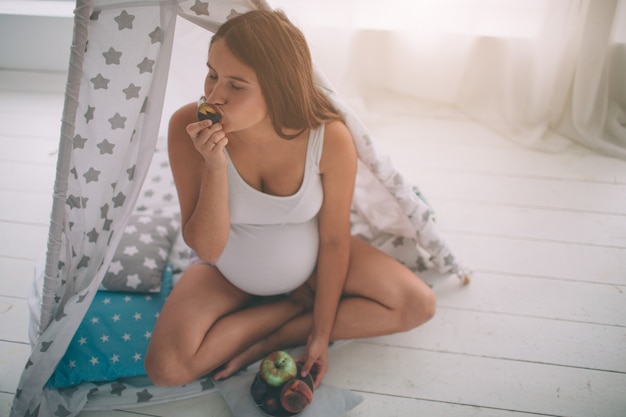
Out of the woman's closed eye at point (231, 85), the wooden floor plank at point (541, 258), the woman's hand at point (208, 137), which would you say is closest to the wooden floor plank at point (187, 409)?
the woman's hand at point (208, 137)

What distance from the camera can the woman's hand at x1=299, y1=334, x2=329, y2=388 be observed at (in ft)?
3.88

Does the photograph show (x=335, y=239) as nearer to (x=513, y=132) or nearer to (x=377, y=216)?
(x=377, y=216)

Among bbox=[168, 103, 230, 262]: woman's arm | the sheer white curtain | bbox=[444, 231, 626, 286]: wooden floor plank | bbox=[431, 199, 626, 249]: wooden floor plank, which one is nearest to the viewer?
bbox=[168, 103, 230, 262]: woman's arm

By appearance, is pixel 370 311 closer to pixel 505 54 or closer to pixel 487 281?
pixel 487 281

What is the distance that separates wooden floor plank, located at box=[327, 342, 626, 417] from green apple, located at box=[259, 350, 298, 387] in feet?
0.53

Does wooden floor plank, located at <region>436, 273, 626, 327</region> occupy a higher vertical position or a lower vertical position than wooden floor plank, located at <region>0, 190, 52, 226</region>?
higher

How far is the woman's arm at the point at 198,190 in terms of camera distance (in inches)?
41.1

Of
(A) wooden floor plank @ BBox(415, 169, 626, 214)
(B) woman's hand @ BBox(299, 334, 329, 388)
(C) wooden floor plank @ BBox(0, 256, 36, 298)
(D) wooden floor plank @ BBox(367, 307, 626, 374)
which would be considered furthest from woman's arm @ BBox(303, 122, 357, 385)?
(C) wooden floor plank @ BBox(0, 256, 36, 298)

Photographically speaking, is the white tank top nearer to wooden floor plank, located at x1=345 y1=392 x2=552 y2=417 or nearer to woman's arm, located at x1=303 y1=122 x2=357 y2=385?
woman's arm, located at x1=303 y1=122 x2=357 y2=385

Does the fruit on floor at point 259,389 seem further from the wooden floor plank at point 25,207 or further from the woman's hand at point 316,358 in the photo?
the wooden floor plank at point 25,207

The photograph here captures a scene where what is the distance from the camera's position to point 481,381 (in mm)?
1246

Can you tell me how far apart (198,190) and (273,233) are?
0.66 ft

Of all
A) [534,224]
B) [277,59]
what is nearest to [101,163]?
[277,59]

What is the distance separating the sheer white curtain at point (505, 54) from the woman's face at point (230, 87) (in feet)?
3.24
